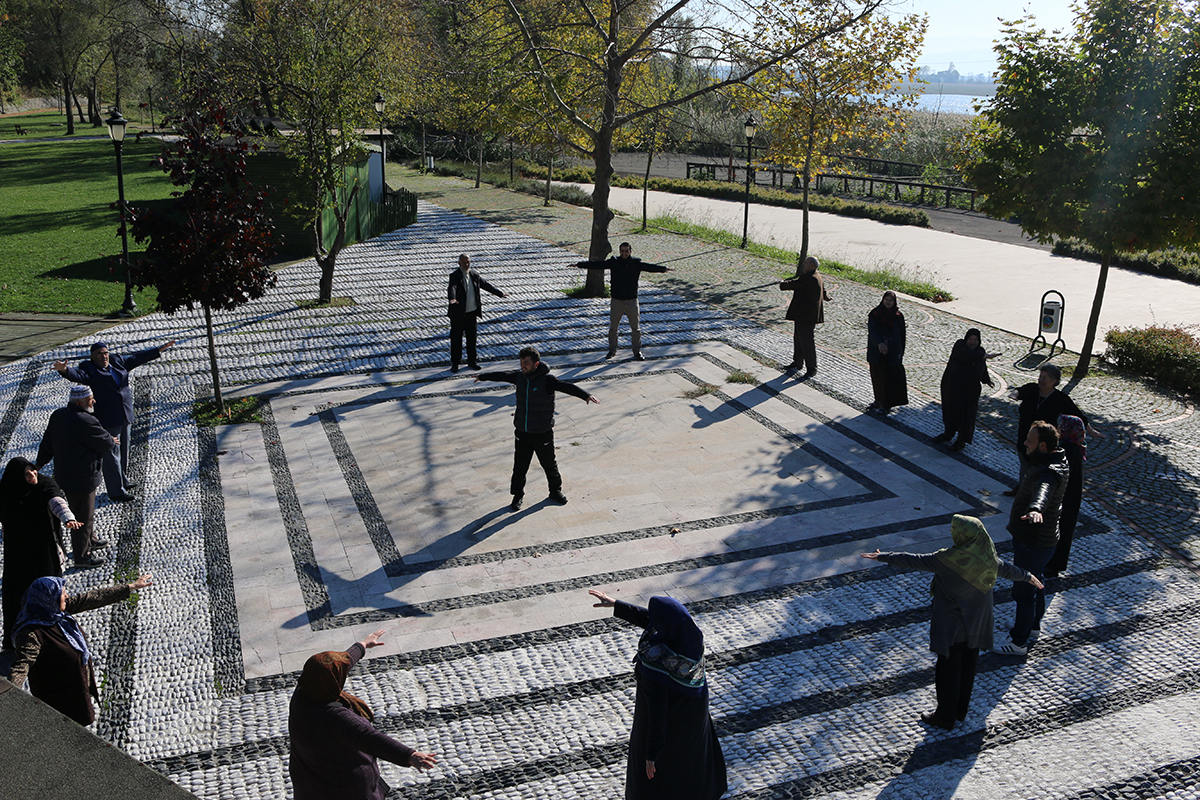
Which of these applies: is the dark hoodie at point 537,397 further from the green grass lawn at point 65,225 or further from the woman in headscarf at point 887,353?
the green grass lawn at point 65,225

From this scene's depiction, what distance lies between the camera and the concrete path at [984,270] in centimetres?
1731

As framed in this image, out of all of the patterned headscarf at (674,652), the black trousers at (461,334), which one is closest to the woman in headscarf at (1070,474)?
the patterned headscarf at (674,652)

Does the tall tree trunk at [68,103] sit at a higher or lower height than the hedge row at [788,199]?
higher

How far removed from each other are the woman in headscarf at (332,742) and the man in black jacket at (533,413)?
449 cm

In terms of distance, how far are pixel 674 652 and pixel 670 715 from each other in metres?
0.37

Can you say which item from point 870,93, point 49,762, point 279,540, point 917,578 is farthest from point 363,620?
point 870,93

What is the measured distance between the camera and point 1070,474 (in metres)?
7.44

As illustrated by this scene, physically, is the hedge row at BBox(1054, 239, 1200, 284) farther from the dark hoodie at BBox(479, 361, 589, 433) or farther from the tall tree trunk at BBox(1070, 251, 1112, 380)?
the dark hoodie at BBox(479, 361, 589, 433)

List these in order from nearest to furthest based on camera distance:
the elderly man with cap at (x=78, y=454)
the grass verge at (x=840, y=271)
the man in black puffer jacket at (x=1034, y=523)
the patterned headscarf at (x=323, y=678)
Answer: the patterned headscarf at (x=323, y=678) < the man in black puffer jacket at (x=1034, y=523) < the elderly man with cap at (x=78, y=454) < the grass verge at (x=840, y=271)

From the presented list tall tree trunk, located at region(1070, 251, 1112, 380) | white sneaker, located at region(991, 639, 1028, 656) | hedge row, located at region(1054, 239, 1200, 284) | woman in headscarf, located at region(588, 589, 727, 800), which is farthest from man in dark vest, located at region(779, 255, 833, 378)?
hedge row, located at region(1054, 239, 1200, 284)

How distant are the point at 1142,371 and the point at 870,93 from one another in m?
7.67

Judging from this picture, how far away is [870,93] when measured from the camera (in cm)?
1806

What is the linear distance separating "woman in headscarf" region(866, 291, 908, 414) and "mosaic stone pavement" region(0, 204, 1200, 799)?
0.33 m

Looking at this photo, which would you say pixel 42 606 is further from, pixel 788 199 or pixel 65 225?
pixel 788 199
